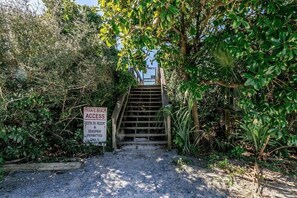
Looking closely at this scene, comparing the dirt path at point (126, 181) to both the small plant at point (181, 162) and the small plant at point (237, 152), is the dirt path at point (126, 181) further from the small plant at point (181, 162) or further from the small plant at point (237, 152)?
the small plant at point (237, 152)

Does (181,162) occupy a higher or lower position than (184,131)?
lower

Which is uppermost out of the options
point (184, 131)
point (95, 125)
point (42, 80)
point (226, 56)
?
point (226, 56)

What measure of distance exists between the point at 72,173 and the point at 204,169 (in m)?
2.34

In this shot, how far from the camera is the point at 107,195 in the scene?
2.98 m

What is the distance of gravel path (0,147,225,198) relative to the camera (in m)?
3.01

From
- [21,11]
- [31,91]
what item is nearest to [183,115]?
[31,91]

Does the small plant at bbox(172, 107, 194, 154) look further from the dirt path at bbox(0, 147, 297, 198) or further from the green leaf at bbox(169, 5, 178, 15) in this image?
the green leaf at bbox(169, 5, 178, 15)

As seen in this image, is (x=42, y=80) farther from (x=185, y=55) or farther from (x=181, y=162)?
(x=181, y=162)

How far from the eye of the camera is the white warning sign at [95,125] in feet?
14.6

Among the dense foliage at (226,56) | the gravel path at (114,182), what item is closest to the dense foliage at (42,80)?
the gravel path at (114,182)

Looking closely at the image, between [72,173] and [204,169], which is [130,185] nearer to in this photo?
[72,173]

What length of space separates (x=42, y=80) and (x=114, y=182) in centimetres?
216

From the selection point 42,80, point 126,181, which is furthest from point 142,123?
point 42,80

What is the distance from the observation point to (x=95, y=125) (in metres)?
4.49
